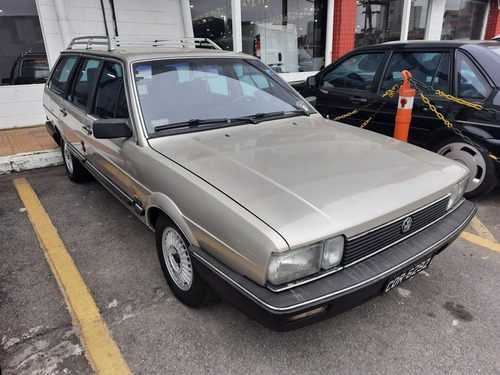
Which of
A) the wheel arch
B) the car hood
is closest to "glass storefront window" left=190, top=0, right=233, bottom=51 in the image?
the car hood

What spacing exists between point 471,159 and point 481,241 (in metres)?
1.04

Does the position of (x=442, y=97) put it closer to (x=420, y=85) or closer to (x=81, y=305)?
(x=420, y=85)

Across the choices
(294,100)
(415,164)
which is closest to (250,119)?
(294,100)

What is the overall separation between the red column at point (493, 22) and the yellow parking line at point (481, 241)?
1383 centimetres

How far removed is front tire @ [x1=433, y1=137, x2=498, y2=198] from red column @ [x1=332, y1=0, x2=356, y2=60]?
6.50 metres

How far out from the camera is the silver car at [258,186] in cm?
174

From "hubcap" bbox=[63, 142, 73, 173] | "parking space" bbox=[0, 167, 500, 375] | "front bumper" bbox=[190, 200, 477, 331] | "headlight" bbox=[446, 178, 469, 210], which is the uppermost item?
"headlight" bbox=[446, 178, 469, 210]

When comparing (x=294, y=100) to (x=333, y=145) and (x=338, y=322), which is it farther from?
(x=338, y=322)

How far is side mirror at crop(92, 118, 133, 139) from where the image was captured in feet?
8.22

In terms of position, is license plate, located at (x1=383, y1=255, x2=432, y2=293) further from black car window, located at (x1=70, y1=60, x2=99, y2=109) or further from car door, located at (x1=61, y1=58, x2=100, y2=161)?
black car window, located at (x1=70, y1=60, x2=99, y2=109)

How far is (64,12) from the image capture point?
6.46 m

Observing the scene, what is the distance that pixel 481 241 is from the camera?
3.29 m

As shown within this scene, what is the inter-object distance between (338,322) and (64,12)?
691 cm

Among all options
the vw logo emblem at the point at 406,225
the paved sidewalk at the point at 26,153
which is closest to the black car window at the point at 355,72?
the vw logo emblem at the point at 406,225
